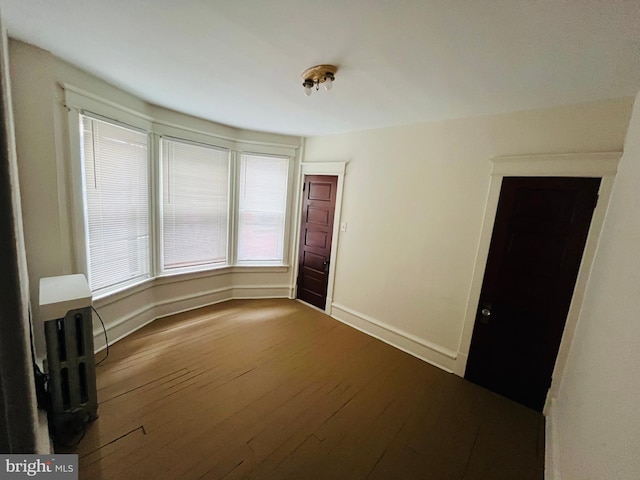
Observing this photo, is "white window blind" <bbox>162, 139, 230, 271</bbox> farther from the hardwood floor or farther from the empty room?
the hardwood floor

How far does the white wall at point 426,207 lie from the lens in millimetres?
1943

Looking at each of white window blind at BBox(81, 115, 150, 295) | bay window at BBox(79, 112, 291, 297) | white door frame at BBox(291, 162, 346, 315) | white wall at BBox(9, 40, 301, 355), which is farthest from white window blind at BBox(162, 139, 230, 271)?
white door frame at BBox(291, 162, 346, 315)

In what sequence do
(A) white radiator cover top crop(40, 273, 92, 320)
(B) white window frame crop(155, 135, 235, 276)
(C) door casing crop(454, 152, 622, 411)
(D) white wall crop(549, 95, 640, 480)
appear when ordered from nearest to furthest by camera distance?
1. (D) white wall crop(549, 95, 640, 480)
2. (A) white radiator cover top crop(40, 273, 92, 320)
3. (C) door casing crop(454, 152, 622, 411)
4. (B) white window frame crop(155, 135, 235, 276)

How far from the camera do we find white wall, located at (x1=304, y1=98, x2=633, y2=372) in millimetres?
1943

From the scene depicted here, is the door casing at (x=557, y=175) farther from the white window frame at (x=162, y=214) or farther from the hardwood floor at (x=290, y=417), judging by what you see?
the white window frame at (x=162, y=214)

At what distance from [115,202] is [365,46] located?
2631mm

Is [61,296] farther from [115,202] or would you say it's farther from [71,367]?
[115,202]

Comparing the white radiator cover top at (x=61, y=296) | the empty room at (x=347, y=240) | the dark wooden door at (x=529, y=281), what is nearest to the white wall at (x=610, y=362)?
the empty room at (x=347, y=240)

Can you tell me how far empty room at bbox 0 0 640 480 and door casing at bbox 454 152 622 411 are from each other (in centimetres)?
2

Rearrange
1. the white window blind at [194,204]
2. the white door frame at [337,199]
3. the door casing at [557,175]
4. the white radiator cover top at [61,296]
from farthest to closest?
1. the white door frame at [337,199]
2. the white window blind at [194,204]
3. the door casing at [557,175]
4. the white radiator cover top at [61,296]

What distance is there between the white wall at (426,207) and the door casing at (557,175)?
0.06 meters

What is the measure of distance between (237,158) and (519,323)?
376cm

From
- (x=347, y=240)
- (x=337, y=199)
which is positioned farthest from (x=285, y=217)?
(x=347, y=240)

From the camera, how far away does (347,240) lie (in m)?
3.36
